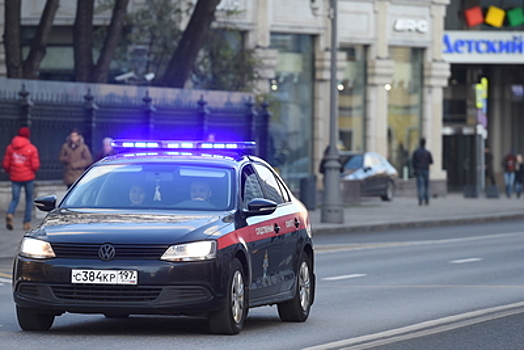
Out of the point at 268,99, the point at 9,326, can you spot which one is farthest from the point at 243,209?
the point at 268,99

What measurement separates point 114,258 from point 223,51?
27.8m

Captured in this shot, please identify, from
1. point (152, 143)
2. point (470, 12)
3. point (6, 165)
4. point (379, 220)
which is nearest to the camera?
point (152, 143)

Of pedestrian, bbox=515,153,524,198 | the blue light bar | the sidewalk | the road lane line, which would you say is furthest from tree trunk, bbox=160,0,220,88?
pedestrian, bbox=515,153,524,198

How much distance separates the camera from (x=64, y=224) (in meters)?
10.1

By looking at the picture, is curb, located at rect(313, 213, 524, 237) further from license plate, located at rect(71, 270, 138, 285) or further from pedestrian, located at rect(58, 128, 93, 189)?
license plate, located at rect(71, 270, 138, 285)

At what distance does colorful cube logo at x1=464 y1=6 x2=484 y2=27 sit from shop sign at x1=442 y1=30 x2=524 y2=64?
853 mm

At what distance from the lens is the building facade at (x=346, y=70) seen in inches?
1583

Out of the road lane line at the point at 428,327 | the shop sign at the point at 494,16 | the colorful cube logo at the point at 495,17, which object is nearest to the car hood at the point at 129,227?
the road lane line at the point at 428,327

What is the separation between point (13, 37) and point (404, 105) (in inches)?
842

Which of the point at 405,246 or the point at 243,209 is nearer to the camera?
the point at 243,209

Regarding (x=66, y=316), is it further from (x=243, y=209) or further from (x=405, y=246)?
(x=405, y=246)

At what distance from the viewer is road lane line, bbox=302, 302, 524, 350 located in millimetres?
9992

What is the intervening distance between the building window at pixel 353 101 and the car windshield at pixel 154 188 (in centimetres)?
3389

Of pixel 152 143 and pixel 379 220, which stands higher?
pixel 152 143
